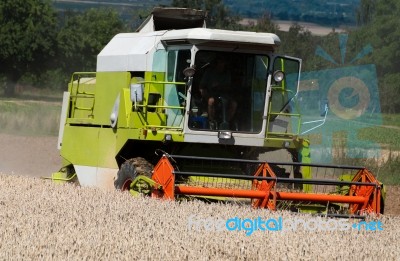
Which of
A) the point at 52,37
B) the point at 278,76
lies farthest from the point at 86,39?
the point at 278,76

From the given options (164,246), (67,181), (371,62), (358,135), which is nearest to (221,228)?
(164,246)

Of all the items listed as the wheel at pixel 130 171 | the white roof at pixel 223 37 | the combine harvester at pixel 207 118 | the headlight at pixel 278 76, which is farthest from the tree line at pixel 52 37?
the wheel at pixel 130 171

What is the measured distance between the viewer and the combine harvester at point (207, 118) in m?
12.1

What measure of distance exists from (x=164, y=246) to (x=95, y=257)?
73cm

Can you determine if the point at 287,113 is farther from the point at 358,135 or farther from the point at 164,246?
the point at 358,135

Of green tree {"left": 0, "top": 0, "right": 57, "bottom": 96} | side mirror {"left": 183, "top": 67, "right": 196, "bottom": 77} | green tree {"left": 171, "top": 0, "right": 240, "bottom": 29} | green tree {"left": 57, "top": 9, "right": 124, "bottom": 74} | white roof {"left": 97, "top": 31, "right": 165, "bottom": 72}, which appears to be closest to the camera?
side mirror {"left": 183, "top": 67, "right": 196, "bottom": 77}

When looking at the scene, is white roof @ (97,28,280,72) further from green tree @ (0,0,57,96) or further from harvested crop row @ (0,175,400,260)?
green tree @ (0,0,57,96)

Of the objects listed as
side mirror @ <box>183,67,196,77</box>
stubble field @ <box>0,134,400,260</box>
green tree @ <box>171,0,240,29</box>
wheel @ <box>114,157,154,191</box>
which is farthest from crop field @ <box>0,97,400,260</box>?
green tree @ <box>171,0,240,29</box>

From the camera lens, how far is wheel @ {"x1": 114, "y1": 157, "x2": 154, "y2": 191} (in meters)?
12.3

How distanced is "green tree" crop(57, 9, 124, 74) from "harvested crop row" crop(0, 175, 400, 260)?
44.0 meters

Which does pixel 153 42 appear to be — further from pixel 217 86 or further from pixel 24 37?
pixel 24 37

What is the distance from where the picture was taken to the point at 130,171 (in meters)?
12.4

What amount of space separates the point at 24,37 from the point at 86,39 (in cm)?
408

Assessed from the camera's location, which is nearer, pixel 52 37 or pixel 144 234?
pixel 144 234
